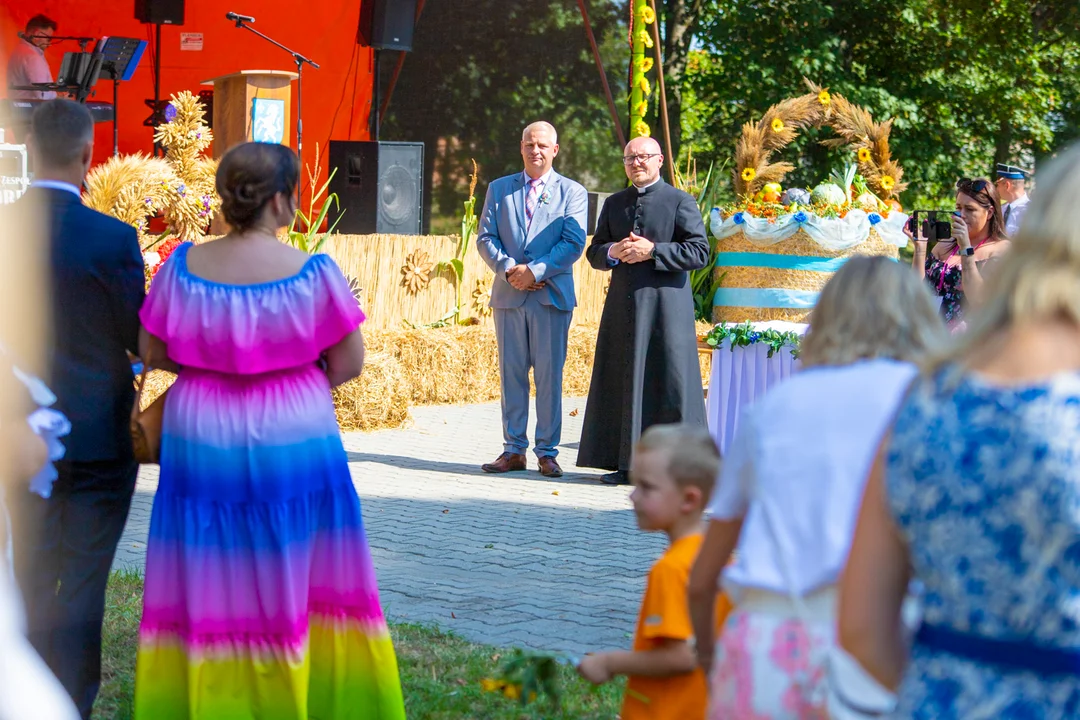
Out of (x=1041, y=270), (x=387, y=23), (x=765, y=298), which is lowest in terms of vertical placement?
(x=765, y=298)

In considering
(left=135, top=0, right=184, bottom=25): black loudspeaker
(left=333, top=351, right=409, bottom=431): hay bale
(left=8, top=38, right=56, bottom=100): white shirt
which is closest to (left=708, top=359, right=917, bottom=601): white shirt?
(left=333, top=351, right=409, bottom=431): hay bale

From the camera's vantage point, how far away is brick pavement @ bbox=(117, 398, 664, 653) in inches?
200

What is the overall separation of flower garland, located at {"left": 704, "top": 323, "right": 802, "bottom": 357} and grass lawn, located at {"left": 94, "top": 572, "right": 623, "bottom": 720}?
3125mm

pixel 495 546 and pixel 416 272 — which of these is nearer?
pixel 495 546

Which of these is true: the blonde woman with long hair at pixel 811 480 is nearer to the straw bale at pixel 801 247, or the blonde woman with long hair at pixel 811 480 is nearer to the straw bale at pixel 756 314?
the straw bale at pixel 801 247

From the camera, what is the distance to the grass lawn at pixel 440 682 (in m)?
4.03

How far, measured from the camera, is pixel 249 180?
337 centimetres

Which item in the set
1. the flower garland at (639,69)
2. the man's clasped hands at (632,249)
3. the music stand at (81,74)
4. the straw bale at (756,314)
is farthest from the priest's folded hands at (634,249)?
the music stand at (81,74)

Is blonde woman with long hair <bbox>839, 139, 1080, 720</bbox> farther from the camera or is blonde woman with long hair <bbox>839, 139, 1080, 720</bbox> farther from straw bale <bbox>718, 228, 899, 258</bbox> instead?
straw bale <bbox>718, 228, 899, 258</bbox>

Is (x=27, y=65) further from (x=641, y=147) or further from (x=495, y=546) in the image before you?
(x=495, y=546)

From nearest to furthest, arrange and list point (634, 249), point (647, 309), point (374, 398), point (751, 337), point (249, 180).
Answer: point (249, 180) → point (751, 337) → point (634, 249) → point (647, 309) → point (374, 398)

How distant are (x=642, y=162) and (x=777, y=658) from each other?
5.75m

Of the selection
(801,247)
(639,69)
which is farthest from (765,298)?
(639,69)

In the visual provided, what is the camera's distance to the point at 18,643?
1770 millimetres
